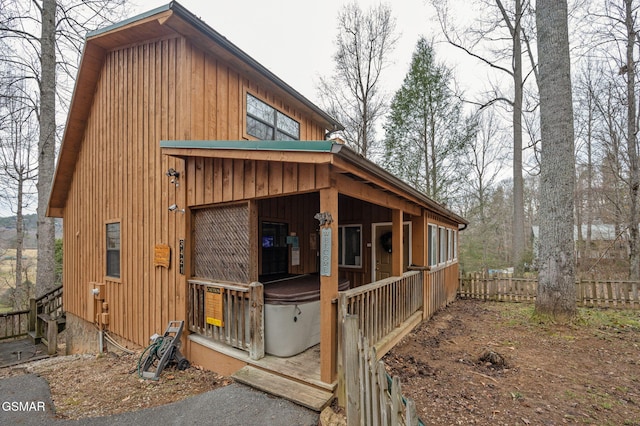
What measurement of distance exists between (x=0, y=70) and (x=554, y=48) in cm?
1693

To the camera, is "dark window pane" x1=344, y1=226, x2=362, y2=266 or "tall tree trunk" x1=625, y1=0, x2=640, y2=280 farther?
"tall tree trunk" x1=625, y1=0, x2=640, y2=280

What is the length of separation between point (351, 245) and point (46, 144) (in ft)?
34.2

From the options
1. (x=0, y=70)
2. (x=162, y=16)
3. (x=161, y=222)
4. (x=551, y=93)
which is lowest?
(x=161, y=222)

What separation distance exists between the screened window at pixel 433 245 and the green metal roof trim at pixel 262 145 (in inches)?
211

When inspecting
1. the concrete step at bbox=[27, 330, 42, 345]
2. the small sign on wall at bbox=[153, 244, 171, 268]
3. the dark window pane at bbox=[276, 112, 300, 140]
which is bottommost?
the concrete step at bbox=[27, 330, 42, 345]

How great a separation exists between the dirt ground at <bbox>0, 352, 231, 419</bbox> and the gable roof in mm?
5329

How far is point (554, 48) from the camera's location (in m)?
6.29

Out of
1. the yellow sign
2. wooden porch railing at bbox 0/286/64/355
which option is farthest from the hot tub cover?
wooden porch railing at bbox 0/286/64/355

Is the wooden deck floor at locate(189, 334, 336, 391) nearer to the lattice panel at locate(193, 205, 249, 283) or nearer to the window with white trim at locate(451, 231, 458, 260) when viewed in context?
the lattice panel at locate(193, 205, 249, 283)

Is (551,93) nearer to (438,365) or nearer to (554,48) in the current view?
(554,48)

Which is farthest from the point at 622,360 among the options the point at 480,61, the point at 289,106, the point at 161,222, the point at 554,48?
the point at 480,61

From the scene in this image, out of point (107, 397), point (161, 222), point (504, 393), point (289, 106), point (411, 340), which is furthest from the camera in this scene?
point (289, 106)

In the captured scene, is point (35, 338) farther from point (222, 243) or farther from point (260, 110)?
point (260, 110)

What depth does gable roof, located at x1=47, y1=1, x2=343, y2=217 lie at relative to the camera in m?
5.00
